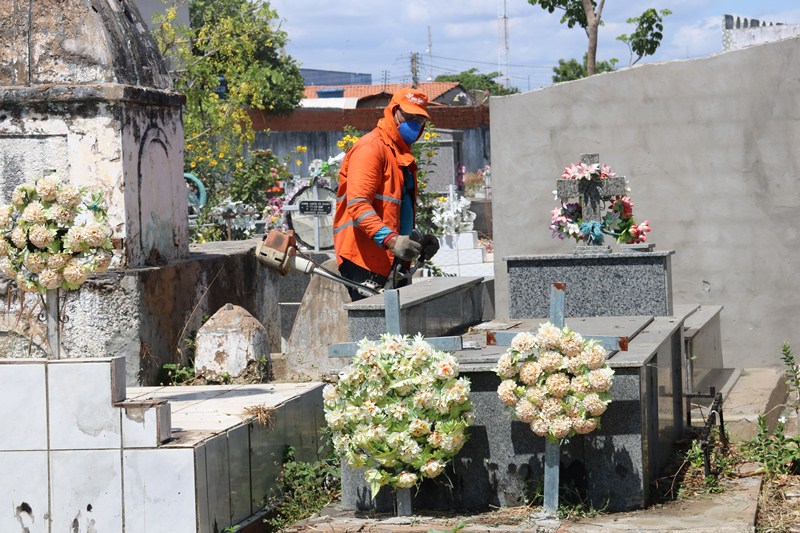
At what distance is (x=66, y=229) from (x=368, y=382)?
177 centimetres

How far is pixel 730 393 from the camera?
757 centimetres

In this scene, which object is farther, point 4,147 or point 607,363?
point 4,147

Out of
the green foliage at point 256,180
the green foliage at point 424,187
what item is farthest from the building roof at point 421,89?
the green foliage at point 424,187

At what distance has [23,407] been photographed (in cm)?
506

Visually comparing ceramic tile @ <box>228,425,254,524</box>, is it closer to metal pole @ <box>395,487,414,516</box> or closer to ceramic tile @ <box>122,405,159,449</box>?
ceramic tile @ <box>122,405,159,449</box>

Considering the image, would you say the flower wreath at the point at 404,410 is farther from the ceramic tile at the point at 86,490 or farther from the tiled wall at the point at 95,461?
the ceramic tile at the point at 86,490

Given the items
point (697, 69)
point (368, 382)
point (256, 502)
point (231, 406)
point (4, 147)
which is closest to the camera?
point (368, 382)

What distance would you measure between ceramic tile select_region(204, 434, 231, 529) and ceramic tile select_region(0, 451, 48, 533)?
69 centimetres

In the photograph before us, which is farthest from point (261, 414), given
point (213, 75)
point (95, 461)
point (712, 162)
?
point (213, 75)

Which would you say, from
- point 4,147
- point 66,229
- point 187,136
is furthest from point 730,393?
point 187,136

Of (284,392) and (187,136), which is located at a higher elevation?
(187,136)

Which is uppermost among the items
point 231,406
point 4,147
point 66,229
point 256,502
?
point 4,147

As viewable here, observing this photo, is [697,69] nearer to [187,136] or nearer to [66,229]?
[66,229]

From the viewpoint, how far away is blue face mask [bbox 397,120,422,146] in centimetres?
670
